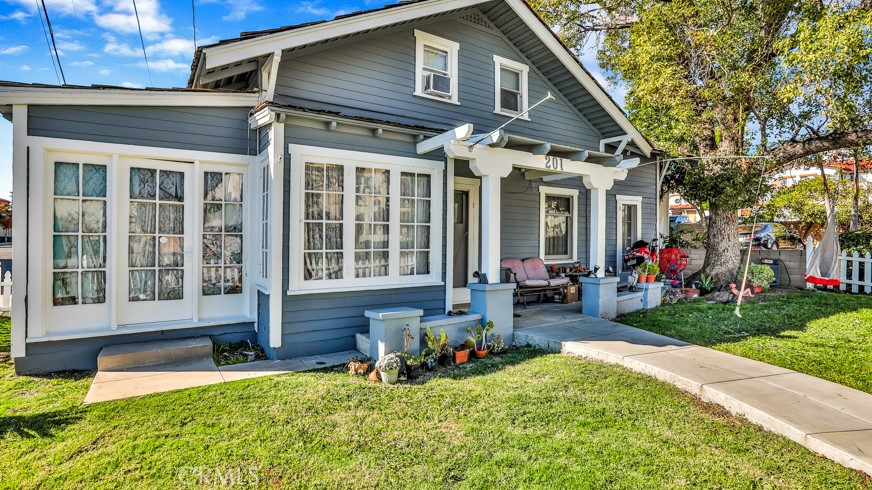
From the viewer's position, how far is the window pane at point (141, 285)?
5312mm

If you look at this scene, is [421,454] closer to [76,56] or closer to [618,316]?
[618,316]

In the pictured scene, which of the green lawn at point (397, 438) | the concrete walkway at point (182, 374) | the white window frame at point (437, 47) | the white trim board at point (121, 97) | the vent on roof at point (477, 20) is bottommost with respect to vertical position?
the green lawn at point (397, 438)

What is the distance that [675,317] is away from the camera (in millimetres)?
7383

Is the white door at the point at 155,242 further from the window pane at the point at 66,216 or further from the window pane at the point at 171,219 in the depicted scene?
the window pane at the point at 66,216

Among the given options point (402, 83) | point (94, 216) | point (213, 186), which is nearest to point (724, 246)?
point (402, 83)

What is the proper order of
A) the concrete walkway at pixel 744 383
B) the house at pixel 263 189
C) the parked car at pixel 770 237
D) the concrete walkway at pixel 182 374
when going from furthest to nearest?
the parked car at pixel 770 237
the house at pixel 263 189
the concrete walkway at pixel 182 374
the concrete walkway at pixel 744 383

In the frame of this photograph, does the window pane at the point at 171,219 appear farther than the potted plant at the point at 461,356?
Yes

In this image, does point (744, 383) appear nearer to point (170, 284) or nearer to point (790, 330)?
point (790, 330)

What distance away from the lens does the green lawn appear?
2.86 meters

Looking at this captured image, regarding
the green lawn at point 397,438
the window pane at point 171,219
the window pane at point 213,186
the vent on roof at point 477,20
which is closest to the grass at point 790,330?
the green lawn at point 397,438

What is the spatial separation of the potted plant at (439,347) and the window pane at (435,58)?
14.0 ft

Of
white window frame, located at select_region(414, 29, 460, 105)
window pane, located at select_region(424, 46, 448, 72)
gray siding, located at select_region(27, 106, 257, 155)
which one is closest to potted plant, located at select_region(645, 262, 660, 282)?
white window frame, located at select_region(414, 29, 460, 105)

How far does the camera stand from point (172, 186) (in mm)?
5465

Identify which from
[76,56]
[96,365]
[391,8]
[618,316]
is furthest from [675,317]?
[76,56]
